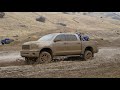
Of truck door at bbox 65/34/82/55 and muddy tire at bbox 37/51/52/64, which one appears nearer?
muddy tire at bbox 37/51/52/64

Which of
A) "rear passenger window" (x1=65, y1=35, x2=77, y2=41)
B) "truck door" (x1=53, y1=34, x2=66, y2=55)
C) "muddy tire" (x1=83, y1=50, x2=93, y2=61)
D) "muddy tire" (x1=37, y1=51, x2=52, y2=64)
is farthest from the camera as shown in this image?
"muddy tire" (x1=83, y1=50, x2=93, y2=61)

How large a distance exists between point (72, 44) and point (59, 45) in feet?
3.28

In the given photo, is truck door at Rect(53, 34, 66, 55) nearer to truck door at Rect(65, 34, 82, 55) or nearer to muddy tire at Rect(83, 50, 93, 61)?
truck door at Rect(65, 34, 82, 55)

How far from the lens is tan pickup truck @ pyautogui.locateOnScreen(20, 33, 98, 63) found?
→ 16922 mm

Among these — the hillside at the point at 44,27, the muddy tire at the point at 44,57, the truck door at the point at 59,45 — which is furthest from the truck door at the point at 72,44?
the hillside at the point at 44,27

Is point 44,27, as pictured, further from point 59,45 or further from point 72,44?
point 59,45

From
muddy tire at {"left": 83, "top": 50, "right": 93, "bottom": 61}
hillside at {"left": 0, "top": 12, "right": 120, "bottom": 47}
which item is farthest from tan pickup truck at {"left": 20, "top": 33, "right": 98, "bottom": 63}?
hillside at {"left": 0, "top": 12, "right": 120, "bottom": 47}

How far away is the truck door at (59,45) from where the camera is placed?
17.7 m

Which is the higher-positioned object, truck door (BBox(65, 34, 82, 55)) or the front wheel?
truck door (BBox(65, 34, 82, 55))

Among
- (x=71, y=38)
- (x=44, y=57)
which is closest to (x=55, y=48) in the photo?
(x=44, y=57)

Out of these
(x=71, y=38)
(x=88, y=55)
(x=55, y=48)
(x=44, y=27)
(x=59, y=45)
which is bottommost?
(x=88, y=55)

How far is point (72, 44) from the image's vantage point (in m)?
18.6

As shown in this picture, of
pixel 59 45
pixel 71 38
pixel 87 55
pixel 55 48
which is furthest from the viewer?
A: pixel 87 55
